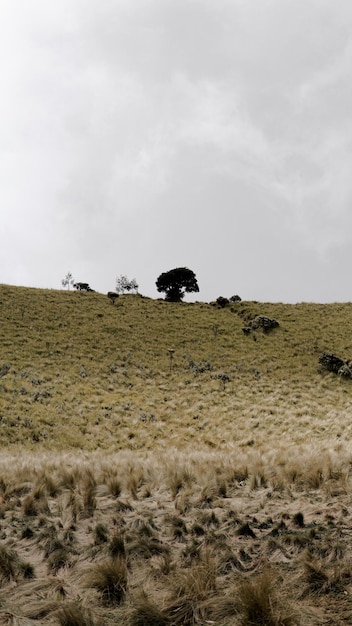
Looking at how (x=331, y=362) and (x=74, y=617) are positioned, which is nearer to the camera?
(x=74, y=617)

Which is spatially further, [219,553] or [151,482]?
[151,482]

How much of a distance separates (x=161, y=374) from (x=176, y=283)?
131 feet

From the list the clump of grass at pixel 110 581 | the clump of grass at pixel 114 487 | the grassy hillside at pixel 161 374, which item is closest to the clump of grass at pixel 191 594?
the clump of grass at pixel 110 581

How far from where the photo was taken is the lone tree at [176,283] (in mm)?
75500

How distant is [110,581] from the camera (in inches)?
201

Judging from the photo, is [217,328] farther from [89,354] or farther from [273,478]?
[273,478]

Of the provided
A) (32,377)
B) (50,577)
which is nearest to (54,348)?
(32,377)

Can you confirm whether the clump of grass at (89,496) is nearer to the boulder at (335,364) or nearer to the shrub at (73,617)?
the shrub at (73,617)

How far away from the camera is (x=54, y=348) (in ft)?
131

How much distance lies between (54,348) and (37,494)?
106 ft

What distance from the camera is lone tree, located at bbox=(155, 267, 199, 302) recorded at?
2972 inches

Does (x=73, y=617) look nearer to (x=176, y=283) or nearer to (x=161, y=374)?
(x=161, y=374)

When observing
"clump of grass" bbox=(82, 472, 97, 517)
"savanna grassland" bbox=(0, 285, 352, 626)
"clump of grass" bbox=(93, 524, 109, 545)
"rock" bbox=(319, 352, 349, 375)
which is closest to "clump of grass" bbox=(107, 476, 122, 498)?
"savanna grassland" bbox=(0, 285, 352, 626)

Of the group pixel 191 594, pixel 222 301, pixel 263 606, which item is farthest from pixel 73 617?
pixel 222 301
